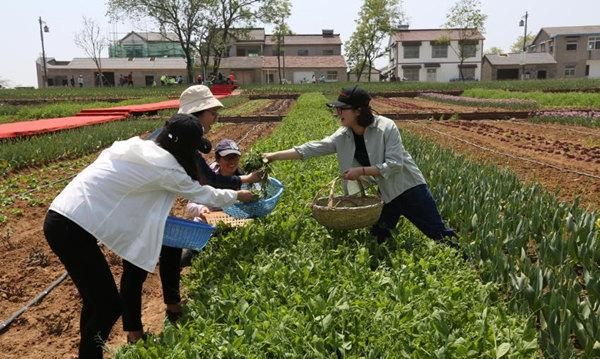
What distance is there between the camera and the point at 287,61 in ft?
197

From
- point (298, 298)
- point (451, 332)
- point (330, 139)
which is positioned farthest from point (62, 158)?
point (451, 332)

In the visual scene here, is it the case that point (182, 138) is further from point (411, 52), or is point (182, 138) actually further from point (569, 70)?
point (569, 70)

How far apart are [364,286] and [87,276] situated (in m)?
1.54

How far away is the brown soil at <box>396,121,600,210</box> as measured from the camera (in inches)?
313

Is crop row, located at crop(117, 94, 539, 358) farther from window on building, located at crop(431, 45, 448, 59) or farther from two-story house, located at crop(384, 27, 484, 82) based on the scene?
window on building, located at crop(431, 45, 448, 59)

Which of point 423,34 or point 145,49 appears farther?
point 145,49

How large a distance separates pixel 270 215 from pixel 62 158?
751 centimetres

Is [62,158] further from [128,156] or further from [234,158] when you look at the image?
[128,156]

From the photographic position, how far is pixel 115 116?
18.4 metres

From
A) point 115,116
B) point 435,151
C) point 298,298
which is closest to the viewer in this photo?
point 298,298

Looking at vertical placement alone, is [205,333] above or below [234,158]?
below

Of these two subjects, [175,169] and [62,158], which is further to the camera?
[62,158]

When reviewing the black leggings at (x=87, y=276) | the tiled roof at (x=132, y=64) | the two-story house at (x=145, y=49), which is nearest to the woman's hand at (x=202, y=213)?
the black leggings at (x=87, y=276)

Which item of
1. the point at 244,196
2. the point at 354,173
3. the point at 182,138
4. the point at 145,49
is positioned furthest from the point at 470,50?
the point at 182,138
